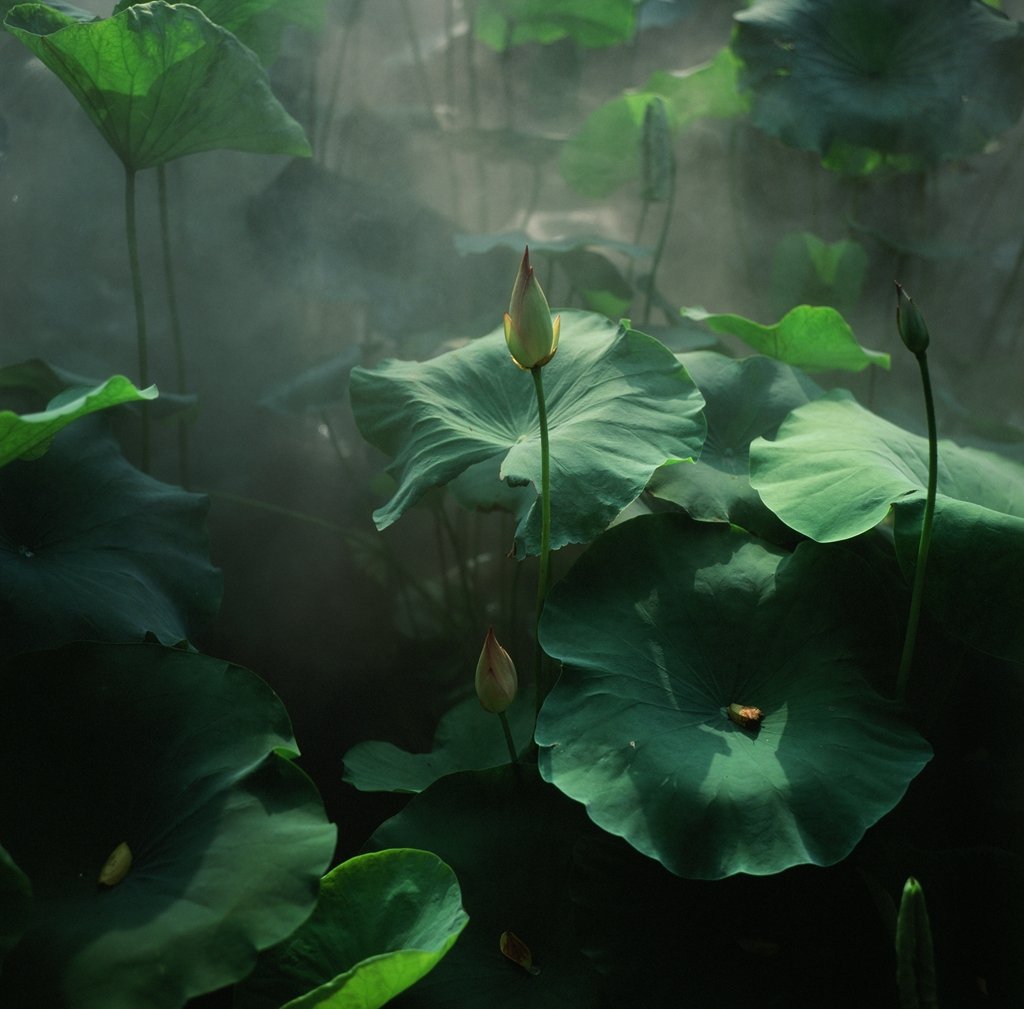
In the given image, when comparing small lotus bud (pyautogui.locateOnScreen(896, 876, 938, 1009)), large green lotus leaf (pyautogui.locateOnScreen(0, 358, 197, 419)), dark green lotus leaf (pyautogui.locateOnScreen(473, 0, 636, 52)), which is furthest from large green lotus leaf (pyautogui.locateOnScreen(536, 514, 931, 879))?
dark green lotus leaf (pyautogui.locateOnScreen(473, 0, 636, 52))

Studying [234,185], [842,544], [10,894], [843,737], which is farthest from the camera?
[234,185]

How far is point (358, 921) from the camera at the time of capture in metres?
0.68

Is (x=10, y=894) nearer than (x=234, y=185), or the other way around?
(x=10, y=894)

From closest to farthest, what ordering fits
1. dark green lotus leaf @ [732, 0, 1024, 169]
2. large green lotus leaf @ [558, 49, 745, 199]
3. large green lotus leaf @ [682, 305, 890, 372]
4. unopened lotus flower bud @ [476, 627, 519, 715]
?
unopened lotus flower bud @ [476, 627, 519, 715], large green lotus leaf @ [682, 305, 890, 372], dark green lotus leaf @ [732, 0, 1024, 169], large green lotus leaf @ [558, 49, 745, 199]

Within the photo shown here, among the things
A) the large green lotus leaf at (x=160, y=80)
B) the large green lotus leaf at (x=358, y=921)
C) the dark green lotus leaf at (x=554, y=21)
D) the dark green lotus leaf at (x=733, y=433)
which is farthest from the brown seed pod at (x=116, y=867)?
the dark green lotus leaf at (x=554, y=21)

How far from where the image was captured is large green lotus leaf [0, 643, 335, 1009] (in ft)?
1.90

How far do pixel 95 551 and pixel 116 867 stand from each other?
1.20 feet

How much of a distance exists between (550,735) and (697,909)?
0.20 meters

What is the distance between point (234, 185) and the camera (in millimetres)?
1504

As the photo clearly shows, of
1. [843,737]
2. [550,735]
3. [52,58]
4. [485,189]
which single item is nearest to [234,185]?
[485,189]

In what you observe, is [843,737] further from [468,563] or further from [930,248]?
[930,248]

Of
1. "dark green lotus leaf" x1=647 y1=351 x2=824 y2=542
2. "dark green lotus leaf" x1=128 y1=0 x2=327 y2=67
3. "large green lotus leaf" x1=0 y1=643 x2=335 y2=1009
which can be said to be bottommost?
"large green lotus leaf" x1=0 y1=643 x2=335 y2=1009

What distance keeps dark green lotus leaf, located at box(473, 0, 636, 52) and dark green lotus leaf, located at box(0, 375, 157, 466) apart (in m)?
1.22

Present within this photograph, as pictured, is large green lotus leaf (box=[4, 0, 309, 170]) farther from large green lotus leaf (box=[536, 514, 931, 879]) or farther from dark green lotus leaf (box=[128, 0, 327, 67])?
large green lotus leaf (box=[536, 514, 931, 879])
